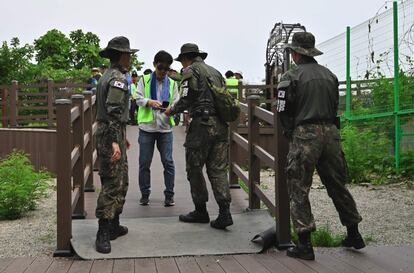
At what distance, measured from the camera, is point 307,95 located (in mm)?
4535

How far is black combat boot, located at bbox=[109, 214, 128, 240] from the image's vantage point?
16.5ft

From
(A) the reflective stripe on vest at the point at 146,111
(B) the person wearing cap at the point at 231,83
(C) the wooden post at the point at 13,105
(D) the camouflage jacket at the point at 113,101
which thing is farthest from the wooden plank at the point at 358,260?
(C) the wooden post at the point at 13,105

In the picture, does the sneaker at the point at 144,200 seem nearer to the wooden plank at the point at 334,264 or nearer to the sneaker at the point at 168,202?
the sneaker at the point at 168,202

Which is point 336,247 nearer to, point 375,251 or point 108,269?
point 375,251

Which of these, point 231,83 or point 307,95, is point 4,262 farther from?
point 231,83

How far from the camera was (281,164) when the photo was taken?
16.2ft

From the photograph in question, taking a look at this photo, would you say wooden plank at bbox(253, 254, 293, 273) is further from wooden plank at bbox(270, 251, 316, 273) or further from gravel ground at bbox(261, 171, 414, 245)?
gravel ground at bbox(261, 171, 414, 245)

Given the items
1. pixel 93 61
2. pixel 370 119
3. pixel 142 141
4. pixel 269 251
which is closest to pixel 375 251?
pixel 269 251

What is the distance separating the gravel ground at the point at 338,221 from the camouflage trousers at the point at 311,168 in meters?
0.96

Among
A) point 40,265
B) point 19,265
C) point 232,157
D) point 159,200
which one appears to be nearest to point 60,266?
point 40,265

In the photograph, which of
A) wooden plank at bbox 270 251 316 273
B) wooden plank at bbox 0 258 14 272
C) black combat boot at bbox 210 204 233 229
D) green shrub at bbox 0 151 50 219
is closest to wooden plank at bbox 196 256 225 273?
wooden plank at bbox 270 251 316 273

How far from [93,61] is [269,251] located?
40426mm

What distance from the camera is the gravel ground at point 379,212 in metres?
5.68

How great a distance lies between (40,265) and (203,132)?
188cm
